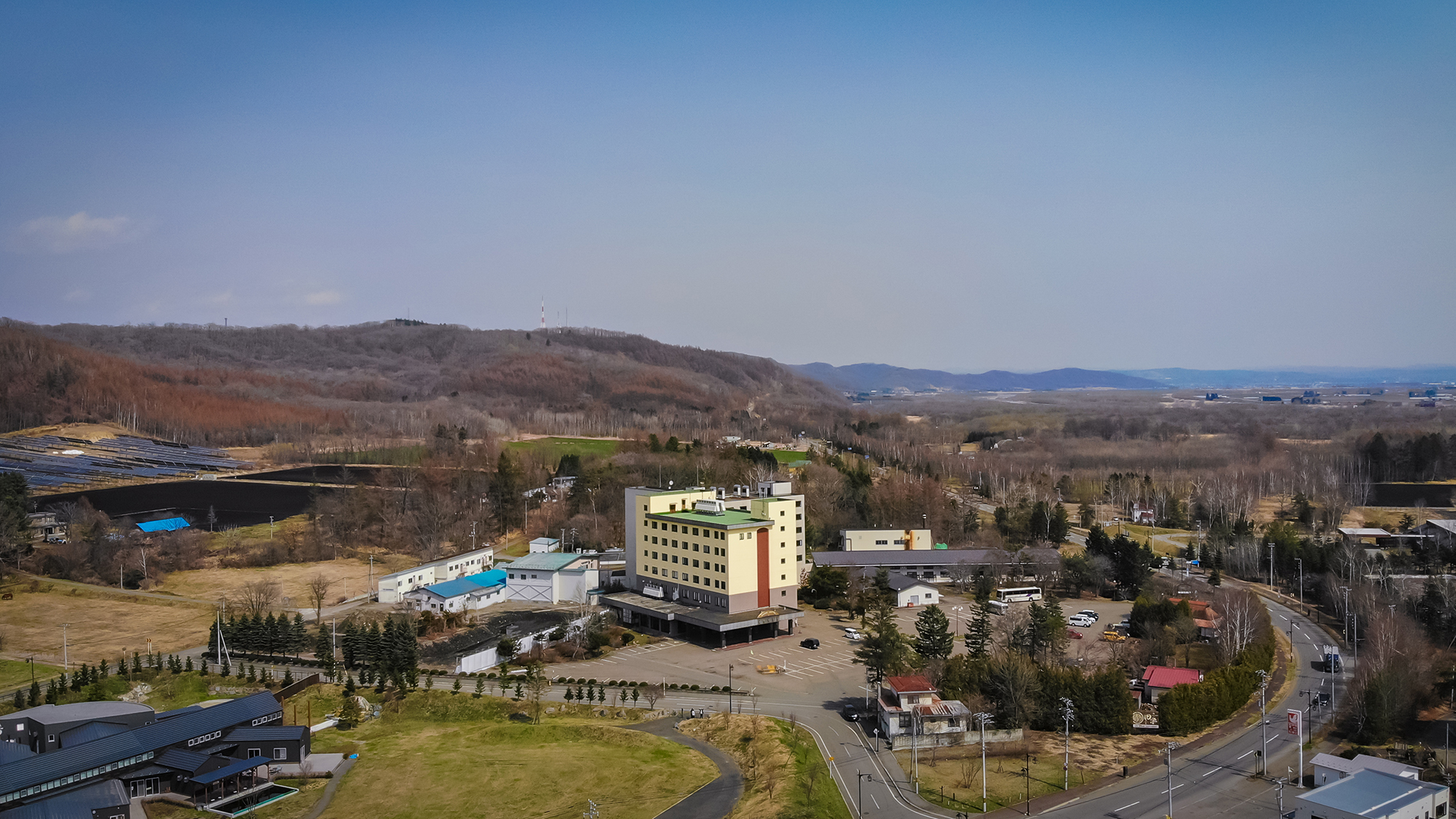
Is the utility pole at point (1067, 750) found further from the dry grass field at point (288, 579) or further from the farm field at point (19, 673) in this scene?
the farm field at point (19, 673)

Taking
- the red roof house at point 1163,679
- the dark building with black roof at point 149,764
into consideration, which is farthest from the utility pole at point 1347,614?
the dark building with black roof at point 149,764

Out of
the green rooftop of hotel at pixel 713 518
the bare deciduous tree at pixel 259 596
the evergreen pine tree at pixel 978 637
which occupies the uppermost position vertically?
the green rooftop of hotel at pixel 713 518

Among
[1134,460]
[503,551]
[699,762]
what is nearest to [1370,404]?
[1134,460]

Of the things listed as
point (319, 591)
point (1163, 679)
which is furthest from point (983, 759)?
point (319, 591)

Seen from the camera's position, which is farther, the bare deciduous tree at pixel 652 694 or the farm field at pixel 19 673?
the farm field at pixel 19 673

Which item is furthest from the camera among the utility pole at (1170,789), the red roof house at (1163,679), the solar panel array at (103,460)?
the solar panel array at (103,460)

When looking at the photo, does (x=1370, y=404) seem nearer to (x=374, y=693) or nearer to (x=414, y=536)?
(x=414, y=536)

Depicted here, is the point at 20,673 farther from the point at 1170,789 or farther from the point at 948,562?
the point at 948,562
